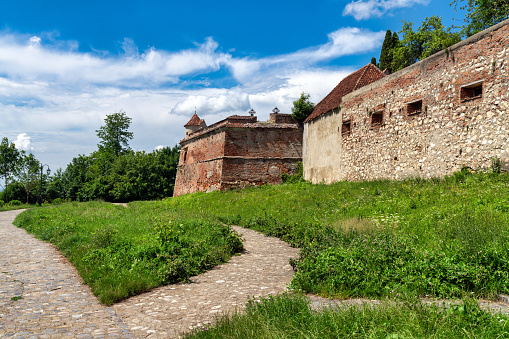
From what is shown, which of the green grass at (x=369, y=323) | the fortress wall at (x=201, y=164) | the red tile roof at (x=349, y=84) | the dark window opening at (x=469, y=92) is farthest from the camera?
the fortress wall at (x=201, y=164)

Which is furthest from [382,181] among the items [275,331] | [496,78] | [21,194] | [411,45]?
[21,194]

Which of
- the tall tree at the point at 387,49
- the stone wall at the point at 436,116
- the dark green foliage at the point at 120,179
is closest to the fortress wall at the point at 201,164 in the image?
the dark green foliage at the point at 120,179

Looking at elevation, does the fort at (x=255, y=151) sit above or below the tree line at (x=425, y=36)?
below

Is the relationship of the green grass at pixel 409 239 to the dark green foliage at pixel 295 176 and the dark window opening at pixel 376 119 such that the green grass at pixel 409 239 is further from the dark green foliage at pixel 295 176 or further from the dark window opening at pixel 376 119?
the dark green foliage at pixel 295 176

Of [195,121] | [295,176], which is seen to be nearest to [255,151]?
[295,176]

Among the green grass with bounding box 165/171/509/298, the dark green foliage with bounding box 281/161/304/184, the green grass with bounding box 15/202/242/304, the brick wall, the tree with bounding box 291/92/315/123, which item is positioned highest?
the tree with bounding box 291/92/315/123

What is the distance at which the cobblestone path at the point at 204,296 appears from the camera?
187 inches

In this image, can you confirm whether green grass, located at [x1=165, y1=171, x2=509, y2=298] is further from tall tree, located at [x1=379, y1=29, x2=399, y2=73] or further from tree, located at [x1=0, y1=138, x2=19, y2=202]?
tree, located at [x1=0, y1=138, x2=19, y2=202]

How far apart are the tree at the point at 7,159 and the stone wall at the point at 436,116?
149ft

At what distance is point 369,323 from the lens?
3.66 meters

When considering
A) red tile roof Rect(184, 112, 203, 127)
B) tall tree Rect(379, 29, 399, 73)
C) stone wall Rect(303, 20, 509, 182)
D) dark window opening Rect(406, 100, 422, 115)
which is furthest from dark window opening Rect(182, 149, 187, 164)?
dark window opening Rect(406, 100, 422, 115)

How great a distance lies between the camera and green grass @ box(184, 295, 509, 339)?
336 centimetres

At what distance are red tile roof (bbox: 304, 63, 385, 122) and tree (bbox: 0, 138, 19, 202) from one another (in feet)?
139

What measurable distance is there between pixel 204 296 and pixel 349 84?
17291 millimetres
